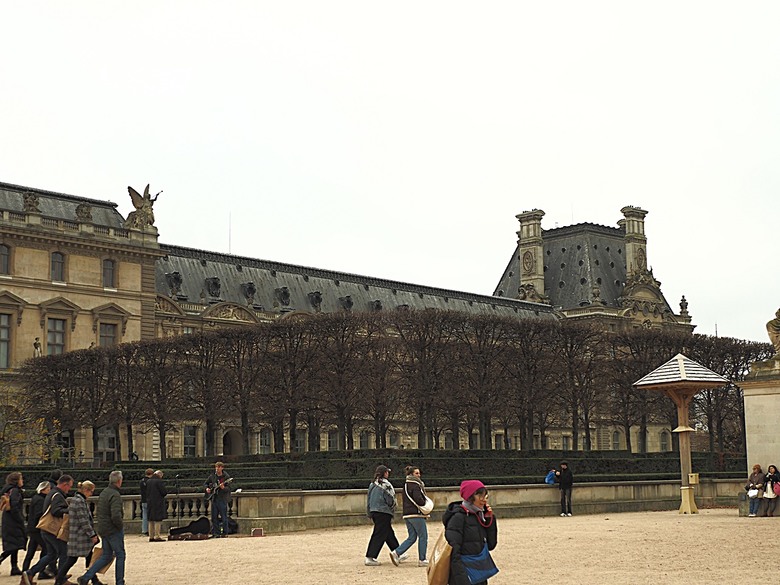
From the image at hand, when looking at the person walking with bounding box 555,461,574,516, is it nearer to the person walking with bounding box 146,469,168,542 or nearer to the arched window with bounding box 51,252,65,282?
the person walking with bounding box 146,469,168,542

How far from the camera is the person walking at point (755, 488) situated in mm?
28000

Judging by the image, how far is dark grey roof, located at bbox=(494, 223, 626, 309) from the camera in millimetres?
106000

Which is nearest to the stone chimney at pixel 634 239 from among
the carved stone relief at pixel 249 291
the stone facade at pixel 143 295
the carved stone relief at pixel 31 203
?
the stone facade at pixel 143 295

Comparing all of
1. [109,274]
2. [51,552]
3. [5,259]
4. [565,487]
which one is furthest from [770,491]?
[109,274]

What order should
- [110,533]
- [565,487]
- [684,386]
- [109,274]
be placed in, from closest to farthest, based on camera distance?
[110,533]
[684,386]
[565,487]
[109,274]

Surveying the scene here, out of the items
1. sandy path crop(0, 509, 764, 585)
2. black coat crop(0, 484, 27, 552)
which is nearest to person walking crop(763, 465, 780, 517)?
sandy path crop(0, 509, 764, 585)

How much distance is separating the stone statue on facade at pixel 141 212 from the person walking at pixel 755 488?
43974 mm

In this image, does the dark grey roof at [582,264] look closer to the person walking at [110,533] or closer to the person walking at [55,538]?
the person walking at [55,538]

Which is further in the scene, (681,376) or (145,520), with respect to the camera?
(681,376)

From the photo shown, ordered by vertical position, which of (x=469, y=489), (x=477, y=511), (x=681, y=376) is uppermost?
(x=681, y=376)

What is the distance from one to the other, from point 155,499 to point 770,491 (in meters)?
13.6

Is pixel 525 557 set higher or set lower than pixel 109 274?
lower

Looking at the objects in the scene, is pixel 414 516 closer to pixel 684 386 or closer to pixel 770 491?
pixel 770 491

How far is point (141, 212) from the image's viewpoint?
6650 cm
